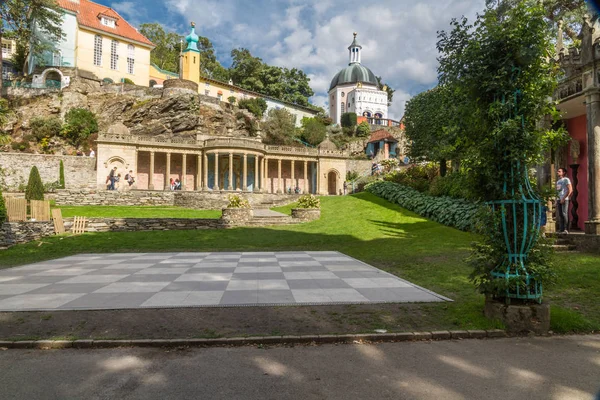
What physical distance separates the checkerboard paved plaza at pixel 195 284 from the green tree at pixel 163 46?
6085 cm

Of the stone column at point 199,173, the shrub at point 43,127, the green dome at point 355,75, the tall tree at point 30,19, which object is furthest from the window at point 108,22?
the green dome at point 355,75

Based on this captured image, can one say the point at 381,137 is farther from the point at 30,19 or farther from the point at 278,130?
the point at 30,19

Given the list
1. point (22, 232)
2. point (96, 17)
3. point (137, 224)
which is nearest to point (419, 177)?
point (137, 224)

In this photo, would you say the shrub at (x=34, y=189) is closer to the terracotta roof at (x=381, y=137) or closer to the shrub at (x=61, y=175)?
the shrub at (x=61, y=175)

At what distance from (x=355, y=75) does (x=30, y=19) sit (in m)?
67.1

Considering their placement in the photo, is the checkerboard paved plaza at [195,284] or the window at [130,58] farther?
the window at [130,58]

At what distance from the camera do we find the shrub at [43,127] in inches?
1442

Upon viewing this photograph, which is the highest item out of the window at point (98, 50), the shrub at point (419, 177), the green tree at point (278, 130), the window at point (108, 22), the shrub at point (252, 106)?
the window at point (108, 22)

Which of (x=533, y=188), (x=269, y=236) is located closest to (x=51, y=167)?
(x=269, y=236)

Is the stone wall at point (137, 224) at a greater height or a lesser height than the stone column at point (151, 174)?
lesser

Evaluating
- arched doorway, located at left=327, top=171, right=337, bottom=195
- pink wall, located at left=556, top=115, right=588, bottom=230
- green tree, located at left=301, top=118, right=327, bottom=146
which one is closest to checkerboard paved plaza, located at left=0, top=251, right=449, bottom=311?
pink wall, located at left=556, top=115, right=588, bottom=230

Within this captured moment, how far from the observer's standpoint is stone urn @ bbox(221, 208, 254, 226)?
1941cm

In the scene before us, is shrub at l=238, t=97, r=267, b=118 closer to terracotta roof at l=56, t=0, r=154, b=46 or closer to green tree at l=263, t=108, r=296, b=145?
green tree at l=263, t=108, r=296, b=145

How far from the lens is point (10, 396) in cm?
288
